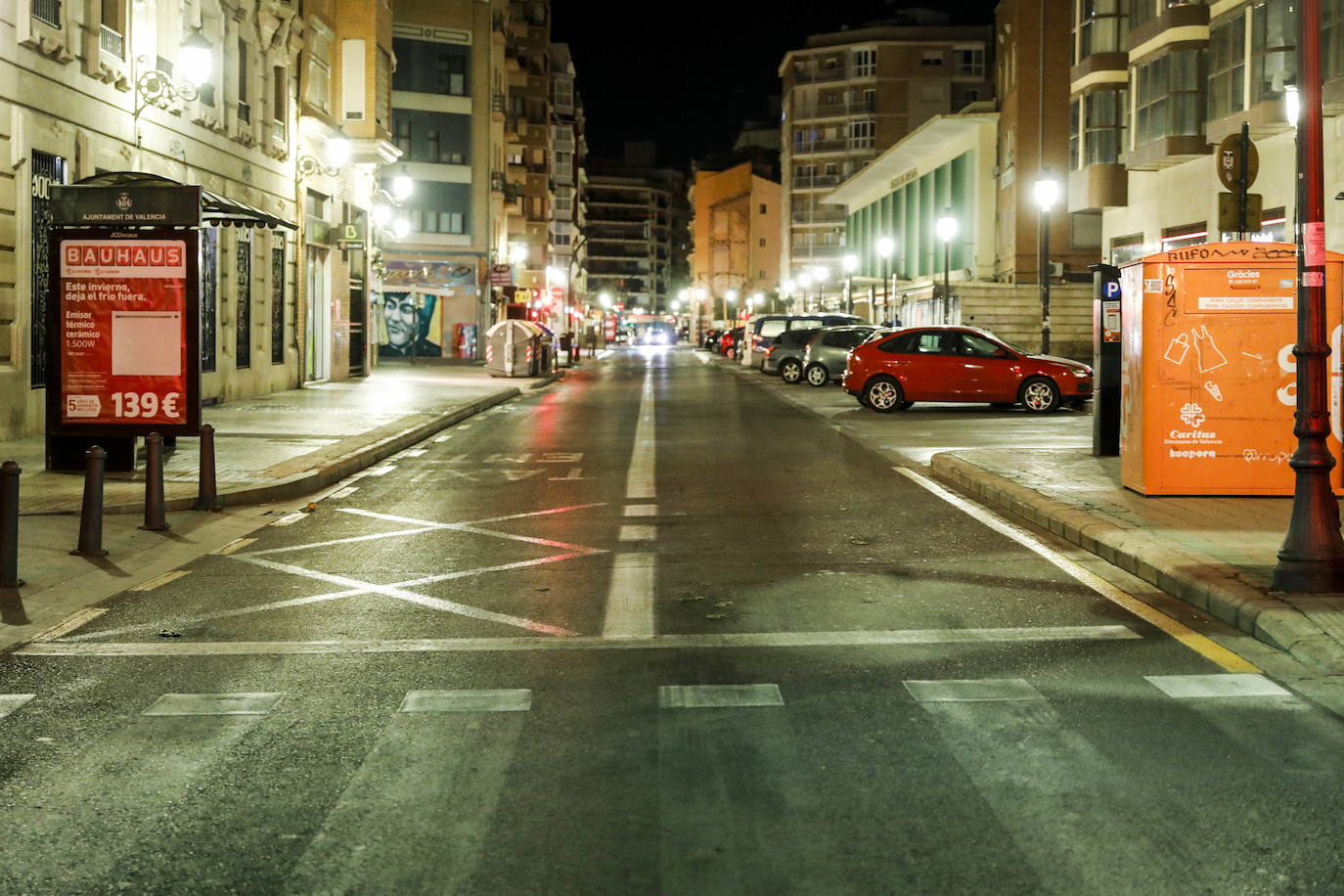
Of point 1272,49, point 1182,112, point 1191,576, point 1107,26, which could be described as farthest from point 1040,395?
point 1191,576

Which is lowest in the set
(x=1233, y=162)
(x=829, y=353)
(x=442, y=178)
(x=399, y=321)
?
(x=829, y=353)

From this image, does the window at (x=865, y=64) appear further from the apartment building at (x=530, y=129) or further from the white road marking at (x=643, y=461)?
the white road marking at (x=643, y=461)

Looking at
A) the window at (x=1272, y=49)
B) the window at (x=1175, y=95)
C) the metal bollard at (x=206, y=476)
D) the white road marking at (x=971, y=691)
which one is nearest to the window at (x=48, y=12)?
the metal bollard at (x=206, y=476)

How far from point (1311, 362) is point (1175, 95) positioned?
2779cm

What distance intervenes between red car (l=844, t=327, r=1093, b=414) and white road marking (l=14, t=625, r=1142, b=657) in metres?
19.7

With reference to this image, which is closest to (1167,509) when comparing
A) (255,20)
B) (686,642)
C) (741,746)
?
(686,642)

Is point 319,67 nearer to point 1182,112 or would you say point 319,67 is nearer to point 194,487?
point 1182,112

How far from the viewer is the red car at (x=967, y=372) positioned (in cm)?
2717

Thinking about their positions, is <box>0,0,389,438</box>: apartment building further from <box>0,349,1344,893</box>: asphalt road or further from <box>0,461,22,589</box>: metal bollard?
<box>0,461,22,589</box>: metal bollard

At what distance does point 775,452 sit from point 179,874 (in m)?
15.2

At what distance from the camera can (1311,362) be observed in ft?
28.5

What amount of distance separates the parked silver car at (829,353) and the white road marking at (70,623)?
105 ft

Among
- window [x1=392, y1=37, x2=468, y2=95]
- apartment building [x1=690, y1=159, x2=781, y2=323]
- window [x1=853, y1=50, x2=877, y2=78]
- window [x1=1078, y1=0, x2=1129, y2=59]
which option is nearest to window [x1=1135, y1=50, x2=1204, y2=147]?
window [x1=1078, y1=0, x2=1129, y2=59]

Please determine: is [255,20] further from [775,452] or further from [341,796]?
[341,796]
